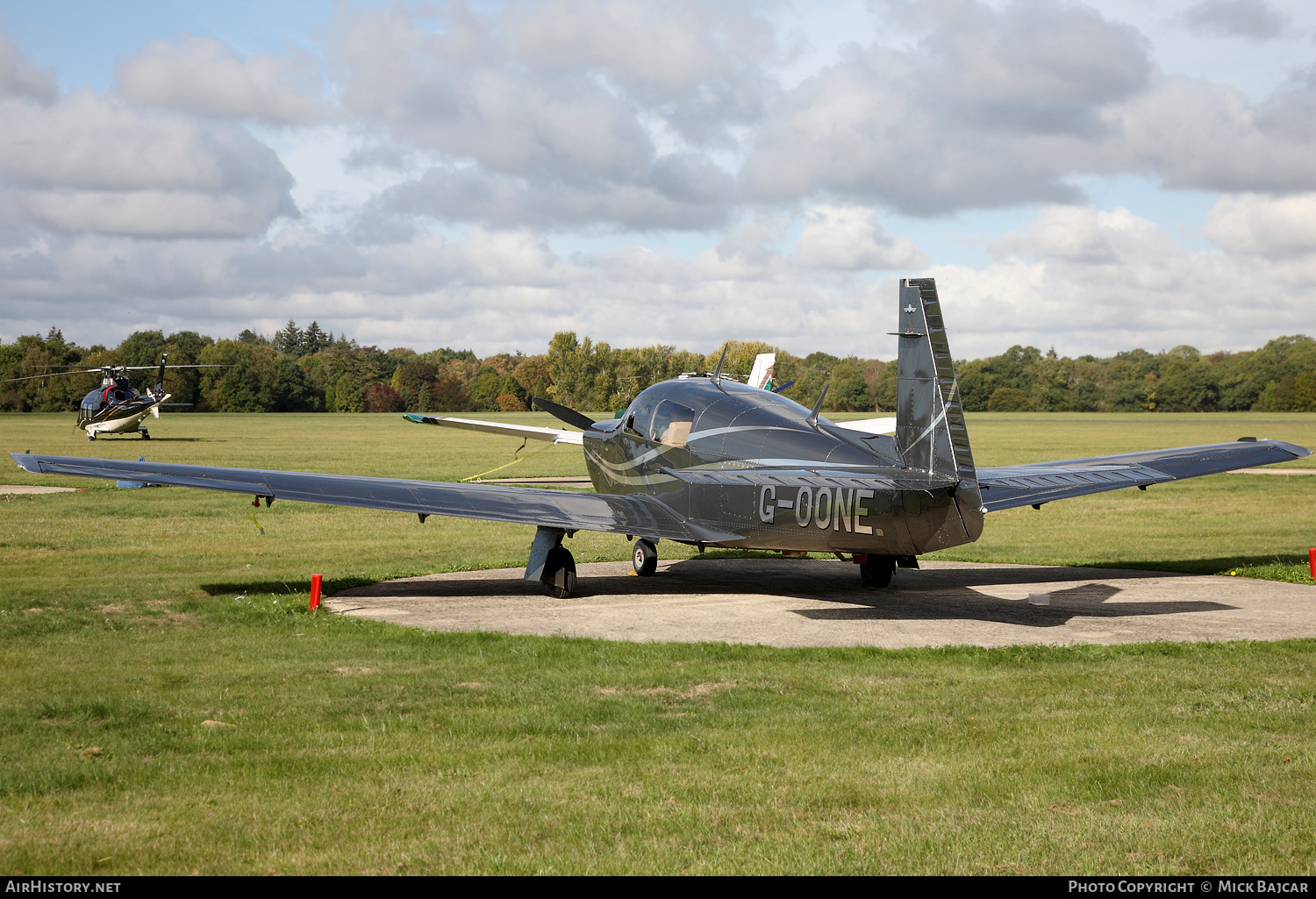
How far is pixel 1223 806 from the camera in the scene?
564 cm

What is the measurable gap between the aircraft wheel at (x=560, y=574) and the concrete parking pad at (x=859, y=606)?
201mm

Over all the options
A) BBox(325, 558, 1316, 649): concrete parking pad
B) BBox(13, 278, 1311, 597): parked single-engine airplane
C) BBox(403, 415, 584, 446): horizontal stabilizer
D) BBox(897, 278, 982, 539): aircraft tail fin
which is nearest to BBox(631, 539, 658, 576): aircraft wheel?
BBox(13, 278, 1311, 597): parked single-engine airplane

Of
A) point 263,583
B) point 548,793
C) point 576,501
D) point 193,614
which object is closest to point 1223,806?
point 548,793

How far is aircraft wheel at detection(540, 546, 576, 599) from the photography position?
1309cm

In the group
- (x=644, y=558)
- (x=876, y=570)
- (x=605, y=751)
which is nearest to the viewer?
(x=605, y=751)

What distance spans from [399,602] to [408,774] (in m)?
6.54

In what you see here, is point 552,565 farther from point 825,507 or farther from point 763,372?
point 763,372

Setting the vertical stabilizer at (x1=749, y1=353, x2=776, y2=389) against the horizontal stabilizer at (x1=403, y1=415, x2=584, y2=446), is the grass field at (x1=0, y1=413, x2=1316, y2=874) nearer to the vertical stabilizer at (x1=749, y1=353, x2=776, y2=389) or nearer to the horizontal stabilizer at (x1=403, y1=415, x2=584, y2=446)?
the horizontal stabilizer at (x1=403, y1=415, x2=584, y2=446)

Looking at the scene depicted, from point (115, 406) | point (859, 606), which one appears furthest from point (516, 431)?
point (115, 406)

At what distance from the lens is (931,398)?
9.79 metres

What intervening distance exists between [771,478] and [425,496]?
4138mm

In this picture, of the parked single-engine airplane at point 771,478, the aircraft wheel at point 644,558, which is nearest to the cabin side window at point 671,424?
the parked single-engine airplane at point 771,478

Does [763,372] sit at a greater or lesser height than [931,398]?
greater

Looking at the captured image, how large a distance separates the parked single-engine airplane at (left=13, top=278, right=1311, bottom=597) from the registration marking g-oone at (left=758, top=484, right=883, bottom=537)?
17 millimetres
